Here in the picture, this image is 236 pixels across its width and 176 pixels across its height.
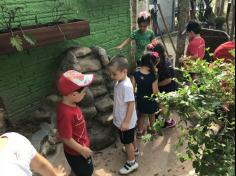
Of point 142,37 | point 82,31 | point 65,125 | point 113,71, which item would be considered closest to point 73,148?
point 65,125

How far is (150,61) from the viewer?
382 centimetres

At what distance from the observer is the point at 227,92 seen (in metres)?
1.62

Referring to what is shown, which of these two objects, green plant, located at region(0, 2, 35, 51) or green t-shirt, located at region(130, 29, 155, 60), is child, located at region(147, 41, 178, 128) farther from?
green plant, located at region(0, 2, 35, 51)

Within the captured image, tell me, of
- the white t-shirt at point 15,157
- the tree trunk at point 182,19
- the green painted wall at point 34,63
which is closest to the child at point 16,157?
the white t-shirt at point 15,157

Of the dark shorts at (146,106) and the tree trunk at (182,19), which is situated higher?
the tree trunk at (182,19)

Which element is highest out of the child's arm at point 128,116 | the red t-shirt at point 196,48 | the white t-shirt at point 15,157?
the white t-shirt at point 15,157

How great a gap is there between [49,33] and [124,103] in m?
1.33

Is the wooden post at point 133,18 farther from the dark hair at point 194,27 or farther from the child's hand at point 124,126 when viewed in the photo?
the child's hand at point 124,126

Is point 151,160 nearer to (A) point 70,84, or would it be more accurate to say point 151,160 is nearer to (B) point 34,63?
(A) point 70,84

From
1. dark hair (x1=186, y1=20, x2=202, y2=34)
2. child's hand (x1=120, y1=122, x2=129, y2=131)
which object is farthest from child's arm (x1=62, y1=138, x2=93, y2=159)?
dark hair (x1=186, y1=20, x2=202, y2=34)

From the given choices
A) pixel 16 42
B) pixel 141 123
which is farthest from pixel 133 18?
pixel 16 42

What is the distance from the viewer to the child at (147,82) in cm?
385

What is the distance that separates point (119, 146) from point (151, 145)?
0.46 meters

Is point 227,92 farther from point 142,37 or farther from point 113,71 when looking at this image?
point 142,37
